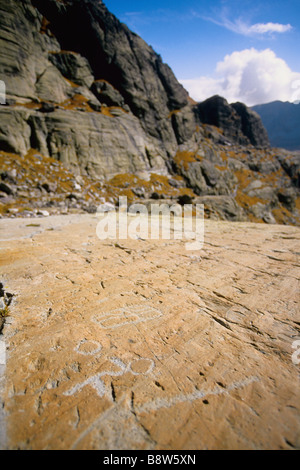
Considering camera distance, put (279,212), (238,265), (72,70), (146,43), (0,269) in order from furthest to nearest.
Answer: (279,212) → (146,43) → (72,70) → (238,265) → (0,269)

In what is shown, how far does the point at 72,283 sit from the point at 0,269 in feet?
6.64

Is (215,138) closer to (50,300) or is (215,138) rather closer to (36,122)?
(36,122)

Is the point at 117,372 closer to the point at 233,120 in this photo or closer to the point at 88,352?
the point at 88,352

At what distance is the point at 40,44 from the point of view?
35938 mm

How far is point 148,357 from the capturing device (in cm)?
293

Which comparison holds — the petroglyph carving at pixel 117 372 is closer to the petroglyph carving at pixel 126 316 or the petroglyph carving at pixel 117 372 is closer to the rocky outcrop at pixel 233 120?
the petroglyph carving at pixel 126 316

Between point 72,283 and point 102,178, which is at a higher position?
point 102,178

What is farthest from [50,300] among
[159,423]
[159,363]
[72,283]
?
[159,423]

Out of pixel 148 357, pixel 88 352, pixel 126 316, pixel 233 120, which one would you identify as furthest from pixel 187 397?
pixel 233 120

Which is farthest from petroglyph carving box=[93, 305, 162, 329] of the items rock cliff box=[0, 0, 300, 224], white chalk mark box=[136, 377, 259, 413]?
rock cliff box=[0, 0, 300, 224]

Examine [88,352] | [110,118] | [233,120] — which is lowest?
[88,352]

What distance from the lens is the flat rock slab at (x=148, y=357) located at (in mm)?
2041

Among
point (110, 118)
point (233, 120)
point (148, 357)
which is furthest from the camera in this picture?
point (233, 120)

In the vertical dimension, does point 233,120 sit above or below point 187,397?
above
